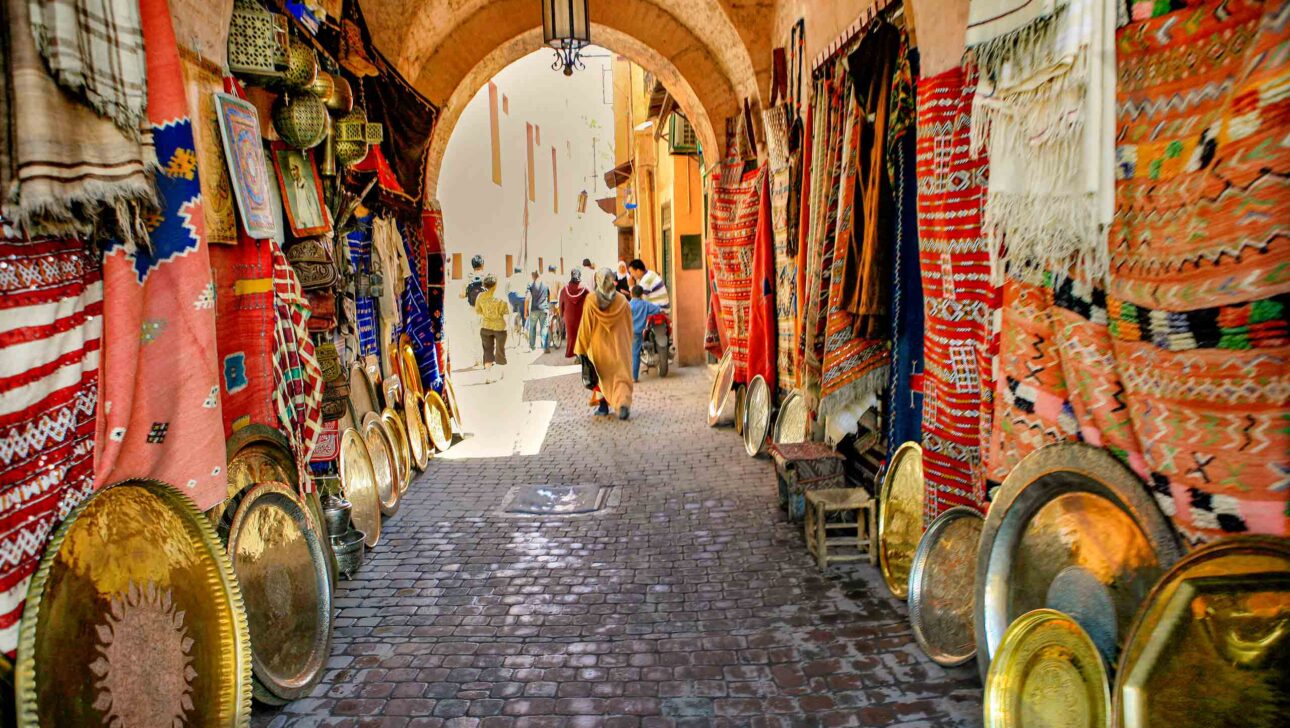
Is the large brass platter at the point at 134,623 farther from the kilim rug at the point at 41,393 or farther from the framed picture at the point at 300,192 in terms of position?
the framed picture at the point at 300,192

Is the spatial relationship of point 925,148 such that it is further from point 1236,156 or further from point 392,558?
point 392,558

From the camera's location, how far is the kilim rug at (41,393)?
1.81 meters

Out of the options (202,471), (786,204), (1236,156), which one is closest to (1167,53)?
(1236,156)

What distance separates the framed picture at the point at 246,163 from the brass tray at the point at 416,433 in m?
3.34

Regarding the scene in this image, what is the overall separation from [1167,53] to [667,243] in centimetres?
1254

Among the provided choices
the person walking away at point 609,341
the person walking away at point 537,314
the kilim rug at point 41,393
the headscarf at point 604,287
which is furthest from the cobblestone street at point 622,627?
the person walking away at point 537,314

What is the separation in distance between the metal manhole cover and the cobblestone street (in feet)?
0.44

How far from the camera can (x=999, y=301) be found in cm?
251

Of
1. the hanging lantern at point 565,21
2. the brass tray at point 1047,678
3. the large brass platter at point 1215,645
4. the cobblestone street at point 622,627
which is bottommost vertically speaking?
the cobblestone street at point 622,627

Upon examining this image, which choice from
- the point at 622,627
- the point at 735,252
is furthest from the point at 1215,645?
the point at 735,252

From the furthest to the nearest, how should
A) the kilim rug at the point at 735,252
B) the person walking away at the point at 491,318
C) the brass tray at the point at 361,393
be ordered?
the person walking away at the point at 491,318
the kilim rug at the point at 735,252
the brass tray at the point at 361,393

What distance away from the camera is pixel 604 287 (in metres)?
8.60

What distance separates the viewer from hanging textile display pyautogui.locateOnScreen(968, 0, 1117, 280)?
179cm

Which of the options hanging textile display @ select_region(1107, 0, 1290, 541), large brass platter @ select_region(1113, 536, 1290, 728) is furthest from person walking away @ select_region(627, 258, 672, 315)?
large brass platter @ select_region(1113, 536, 1290, 728)
